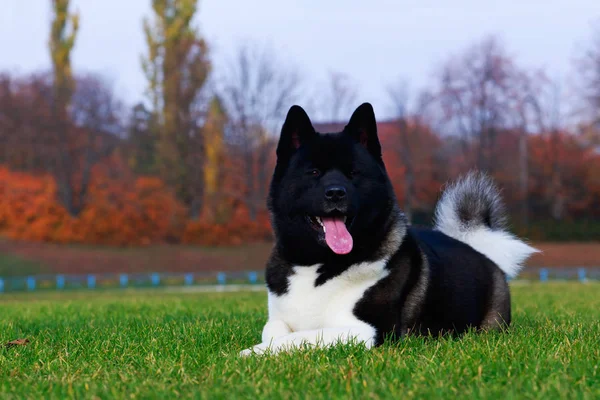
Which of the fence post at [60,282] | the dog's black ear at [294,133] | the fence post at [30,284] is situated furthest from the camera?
the fence post at [60,282]

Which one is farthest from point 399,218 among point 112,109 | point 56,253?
point 112,109

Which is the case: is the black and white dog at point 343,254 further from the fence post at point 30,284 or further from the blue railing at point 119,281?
the fence post at point 30,284

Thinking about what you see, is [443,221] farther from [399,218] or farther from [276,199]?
[276,199]

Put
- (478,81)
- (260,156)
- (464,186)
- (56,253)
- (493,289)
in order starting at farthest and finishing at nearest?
(478,81)
(260,156)
(56,253)
(464,186)
(493,289)

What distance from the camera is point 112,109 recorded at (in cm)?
4747

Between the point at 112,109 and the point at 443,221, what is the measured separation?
43.1m

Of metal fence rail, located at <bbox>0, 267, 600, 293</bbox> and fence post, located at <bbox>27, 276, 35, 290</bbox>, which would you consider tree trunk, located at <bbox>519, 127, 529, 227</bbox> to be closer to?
metal fence rail, located at <bbox>0, 267, 600, 293</bbox>

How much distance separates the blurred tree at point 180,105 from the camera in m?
43.0

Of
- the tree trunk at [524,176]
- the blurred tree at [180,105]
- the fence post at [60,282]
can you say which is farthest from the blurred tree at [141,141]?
the tree trunk at [524,176]

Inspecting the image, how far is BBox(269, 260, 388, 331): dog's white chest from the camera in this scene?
16.2ft

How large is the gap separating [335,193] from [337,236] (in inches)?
13.0

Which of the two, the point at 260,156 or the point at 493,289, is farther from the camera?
the point at 260,156

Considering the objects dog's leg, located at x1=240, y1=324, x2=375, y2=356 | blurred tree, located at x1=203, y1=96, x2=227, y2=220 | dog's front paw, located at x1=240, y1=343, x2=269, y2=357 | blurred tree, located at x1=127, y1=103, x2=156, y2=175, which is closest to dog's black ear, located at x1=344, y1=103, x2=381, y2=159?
dog's leg, located at x1=240, y1=324, x2=375, y2=356

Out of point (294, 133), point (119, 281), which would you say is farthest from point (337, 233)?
point (119, 281)
